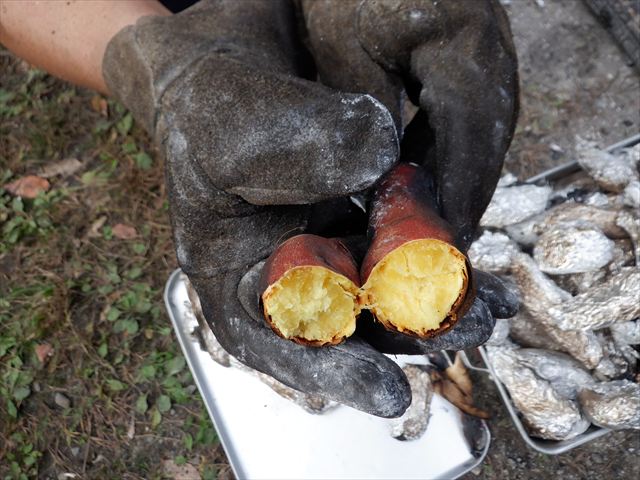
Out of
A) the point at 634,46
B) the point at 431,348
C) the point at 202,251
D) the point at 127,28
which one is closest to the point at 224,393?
the point at 202,251

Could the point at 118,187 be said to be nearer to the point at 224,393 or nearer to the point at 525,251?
the point at 224,393

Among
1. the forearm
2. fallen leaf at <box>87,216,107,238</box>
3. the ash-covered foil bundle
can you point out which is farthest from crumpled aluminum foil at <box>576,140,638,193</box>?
fallen leaf at <box>87,216,107,238</box>

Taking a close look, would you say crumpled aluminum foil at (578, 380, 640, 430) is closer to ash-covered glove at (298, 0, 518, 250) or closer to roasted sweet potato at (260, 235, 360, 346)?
ash-covered glove at (298, 0, 518, 250)

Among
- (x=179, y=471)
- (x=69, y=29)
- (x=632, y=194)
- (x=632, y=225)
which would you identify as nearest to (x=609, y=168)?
(x=632, y=194)

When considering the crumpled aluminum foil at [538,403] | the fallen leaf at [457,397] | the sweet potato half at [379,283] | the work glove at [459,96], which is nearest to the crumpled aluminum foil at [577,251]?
the crumpled aluminum foil at [538,403]

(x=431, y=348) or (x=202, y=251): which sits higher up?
(x=202, y=251)

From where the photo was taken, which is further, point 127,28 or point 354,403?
point 127,28

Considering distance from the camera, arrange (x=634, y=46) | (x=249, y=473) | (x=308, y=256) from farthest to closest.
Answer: (x=634, y=46)
(x=249, y=473)
(x=308, y=256)
